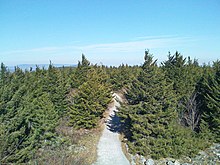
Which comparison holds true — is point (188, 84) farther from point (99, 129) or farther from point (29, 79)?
point (29, 79)

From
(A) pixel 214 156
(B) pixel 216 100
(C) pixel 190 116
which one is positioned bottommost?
(A) pixel 214 156

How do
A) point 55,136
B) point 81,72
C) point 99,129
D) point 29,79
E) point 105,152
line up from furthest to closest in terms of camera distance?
point 81,72
point 29,79
point 99,129
point 55,136
point 105,152

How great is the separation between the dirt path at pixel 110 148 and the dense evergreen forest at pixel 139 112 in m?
1.34

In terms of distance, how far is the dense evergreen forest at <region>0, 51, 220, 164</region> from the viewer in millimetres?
17812

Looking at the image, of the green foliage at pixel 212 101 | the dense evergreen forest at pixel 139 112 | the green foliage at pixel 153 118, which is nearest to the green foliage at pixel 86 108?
the dense evergreen forest at pixel 139 112

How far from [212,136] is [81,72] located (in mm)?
26204

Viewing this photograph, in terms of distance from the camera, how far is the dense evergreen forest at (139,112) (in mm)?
17812

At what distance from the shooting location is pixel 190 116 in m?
30.0

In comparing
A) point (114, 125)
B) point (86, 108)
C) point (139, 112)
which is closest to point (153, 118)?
point (139, 112)

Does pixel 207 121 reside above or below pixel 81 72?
below

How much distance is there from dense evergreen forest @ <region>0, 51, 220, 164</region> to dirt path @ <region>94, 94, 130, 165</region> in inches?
52.9

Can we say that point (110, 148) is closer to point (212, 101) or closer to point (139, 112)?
point (139, 112)

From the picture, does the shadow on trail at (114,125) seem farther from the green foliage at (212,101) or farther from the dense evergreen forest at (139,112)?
the green foliage at (212,101)

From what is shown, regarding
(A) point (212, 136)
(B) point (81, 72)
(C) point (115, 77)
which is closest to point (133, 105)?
(A) point (212, 136)
